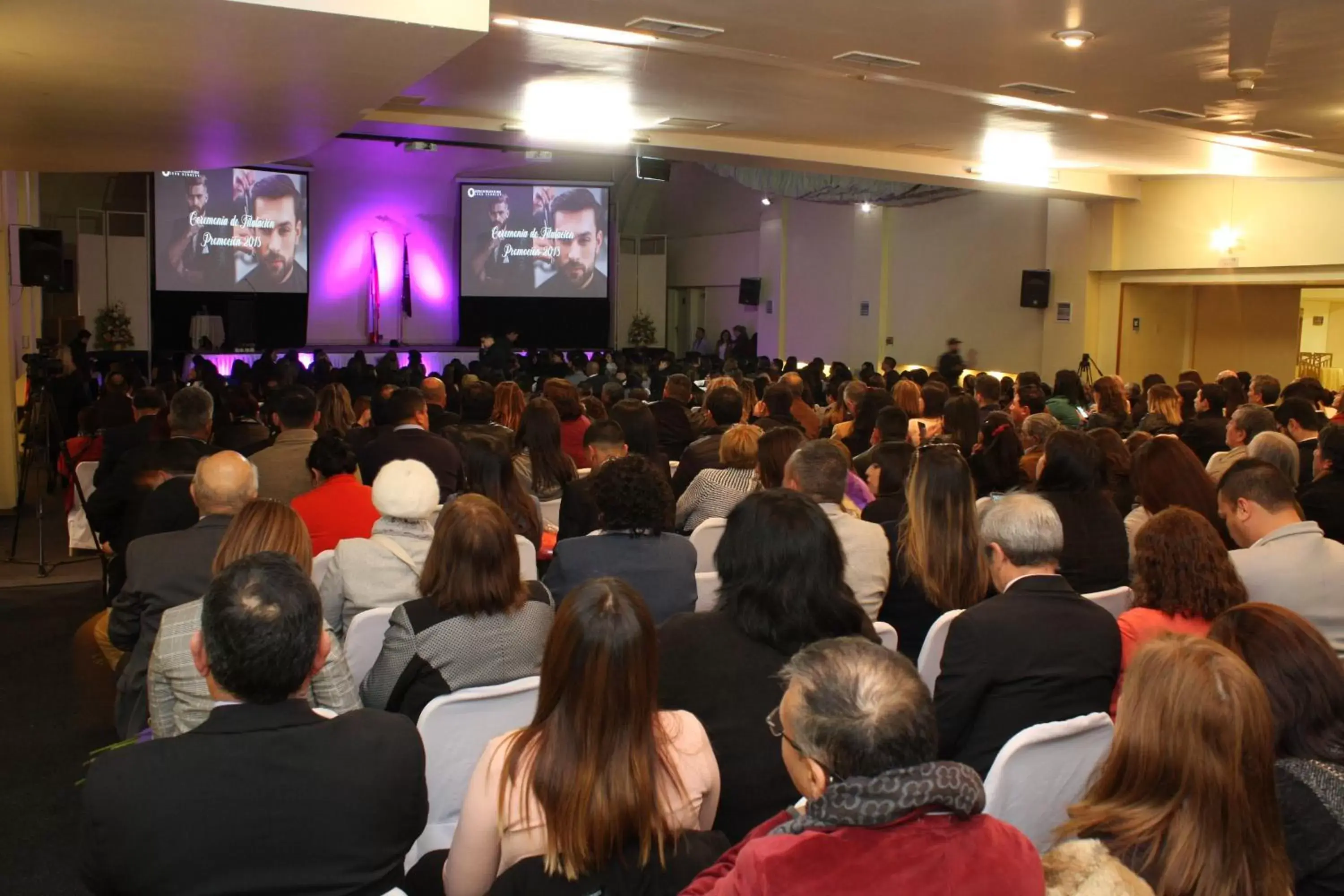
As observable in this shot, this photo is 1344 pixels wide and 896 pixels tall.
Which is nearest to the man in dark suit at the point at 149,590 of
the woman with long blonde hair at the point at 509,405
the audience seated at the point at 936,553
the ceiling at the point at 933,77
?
the audience seated at the point at 936,553

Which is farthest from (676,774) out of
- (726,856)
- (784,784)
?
(784,784)

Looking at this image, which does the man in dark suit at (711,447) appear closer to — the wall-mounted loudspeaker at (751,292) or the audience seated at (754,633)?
the audience seated at (754,633)

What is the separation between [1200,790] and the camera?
1.91m

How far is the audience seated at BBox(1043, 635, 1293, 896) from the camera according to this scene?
1894 millimetres

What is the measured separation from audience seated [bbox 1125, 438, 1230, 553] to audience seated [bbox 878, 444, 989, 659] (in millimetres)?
1084

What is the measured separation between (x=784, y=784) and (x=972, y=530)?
175 centimetres

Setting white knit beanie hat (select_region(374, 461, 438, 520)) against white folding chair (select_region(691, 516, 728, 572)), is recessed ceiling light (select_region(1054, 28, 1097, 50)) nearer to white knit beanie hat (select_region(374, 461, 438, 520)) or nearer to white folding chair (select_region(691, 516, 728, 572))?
white folding chair (select_region(691, 516, 728, 572))

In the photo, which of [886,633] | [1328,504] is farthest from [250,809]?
[1328,504]

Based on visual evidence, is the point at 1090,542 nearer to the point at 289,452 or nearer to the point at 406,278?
the point at 289,452

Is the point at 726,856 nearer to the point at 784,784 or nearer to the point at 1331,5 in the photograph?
the point at 784,784

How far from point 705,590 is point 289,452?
2626 mm

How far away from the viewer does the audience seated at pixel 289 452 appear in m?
5.66

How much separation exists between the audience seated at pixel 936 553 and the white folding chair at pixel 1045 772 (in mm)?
1358

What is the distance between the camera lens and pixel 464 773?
2.87m
